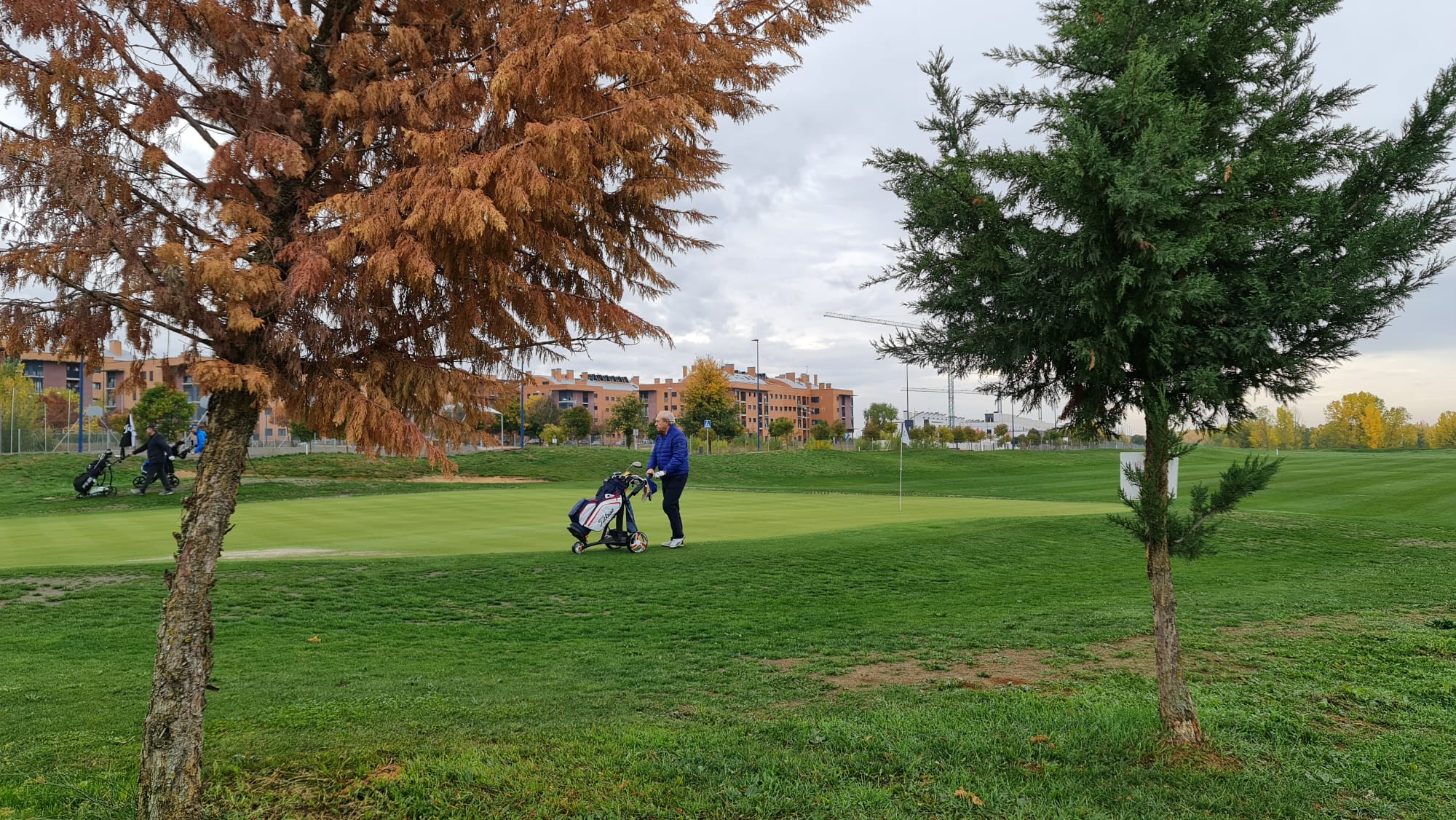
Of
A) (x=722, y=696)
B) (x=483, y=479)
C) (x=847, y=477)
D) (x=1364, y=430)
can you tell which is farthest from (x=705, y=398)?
(x=1364, y=430)

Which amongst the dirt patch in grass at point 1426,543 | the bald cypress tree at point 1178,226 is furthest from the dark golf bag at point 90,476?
the dirt patch in grass at point 1426,543

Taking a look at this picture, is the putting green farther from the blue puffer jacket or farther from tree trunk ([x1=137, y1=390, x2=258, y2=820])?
tree trunk ([x1=137, y1=390, x2=258, y2=820])

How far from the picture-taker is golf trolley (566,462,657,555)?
41.2ft

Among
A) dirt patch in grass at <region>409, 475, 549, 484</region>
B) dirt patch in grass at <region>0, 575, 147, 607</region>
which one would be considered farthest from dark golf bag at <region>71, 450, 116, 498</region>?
dirt patch in grass at <region>0, 575, 147, 607</region>

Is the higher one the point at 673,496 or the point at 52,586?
the point at 673,496

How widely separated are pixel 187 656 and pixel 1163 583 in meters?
5.10

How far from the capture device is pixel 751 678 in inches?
253

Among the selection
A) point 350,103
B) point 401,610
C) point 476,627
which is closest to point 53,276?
point 350,103

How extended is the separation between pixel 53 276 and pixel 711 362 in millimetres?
62671

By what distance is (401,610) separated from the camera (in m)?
9.20

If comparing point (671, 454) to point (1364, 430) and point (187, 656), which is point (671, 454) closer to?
point (187, 656)

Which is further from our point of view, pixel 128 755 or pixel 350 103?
pixel 128 755

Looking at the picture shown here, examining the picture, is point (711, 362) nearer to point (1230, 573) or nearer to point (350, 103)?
point (1230, 573)

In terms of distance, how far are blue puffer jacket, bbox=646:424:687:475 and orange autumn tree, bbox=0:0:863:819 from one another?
887cm
